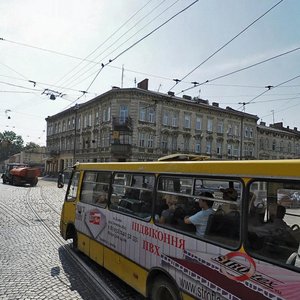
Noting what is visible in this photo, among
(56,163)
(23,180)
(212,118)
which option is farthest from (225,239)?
(56,163)

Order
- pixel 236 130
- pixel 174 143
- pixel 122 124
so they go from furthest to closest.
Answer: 1. pixel 236 130
2. pixel 174 143
3. pixel 122 124

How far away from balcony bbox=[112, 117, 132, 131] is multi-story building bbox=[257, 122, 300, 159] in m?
26.5

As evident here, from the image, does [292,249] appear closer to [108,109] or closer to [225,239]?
[225,239]

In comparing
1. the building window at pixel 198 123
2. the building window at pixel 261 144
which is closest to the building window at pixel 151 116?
the building window at pixel 198 123

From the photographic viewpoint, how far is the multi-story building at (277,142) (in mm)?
62406

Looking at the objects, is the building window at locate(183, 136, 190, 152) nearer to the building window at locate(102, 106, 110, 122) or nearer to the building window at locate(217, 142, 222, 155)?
the building window at locate(217, 142, 222, 155)

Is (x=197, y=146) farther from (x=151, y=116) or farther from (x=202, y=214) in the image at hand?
(x=202, y=214)

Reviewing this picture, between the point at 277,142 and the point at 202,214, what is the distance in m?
65.1

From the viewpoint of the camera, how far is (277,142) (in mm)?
65188

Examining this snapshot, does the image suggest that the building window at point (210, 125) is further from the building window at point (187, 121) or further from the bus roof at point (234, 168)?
the bus roof at point (234, 168)

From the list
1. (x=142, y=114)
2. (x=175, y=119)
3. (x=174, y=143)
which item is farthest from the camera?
(x=174, y=143)

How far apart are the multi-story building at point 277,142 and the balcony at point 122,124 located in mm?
26525

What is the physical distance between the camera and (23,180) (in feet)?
123

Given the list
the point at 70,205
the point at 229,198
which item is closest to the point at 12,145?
the point at 70,205
